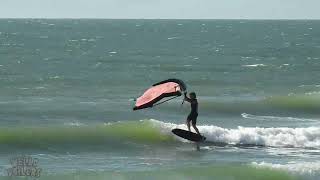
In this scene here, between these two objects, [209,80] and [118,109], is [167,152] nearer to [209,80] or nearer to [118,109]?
[118,109]

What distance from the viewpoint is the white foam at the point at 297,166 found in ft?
75.6

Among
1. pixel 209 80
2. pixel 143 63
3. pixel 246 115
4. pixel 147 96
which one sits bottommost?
pixel 147 96

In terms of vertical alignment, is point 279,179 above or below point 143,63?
below

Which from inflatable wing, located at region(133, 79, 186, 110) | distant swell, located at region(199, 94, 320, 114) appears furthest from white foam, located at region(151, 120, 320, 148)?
inflatable wing, located at region(133, 79, 186, 110)

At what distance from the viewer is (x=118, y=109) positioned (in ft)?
126

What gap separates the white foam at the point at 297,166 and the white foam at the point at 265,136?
16.6 ft

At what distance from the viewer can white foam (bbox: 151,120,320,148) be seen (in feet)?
96.0

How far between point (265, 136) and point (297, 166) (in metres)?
6.24

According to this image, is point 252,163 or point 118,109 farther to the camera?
point 118,109

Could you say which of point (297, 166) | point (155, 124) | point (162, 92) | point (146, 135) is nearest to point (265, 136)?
point (146, 135)

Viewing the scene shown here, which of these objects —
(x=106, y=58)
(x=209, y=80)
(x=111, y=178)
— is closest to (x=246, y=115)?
(x=111, y=178)

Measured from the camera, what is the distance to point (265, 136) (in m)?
29.9

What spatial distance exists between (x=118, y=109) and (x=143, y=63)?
123 ft

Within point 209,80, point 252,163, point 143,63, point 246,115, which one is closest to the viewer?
point 252,163
